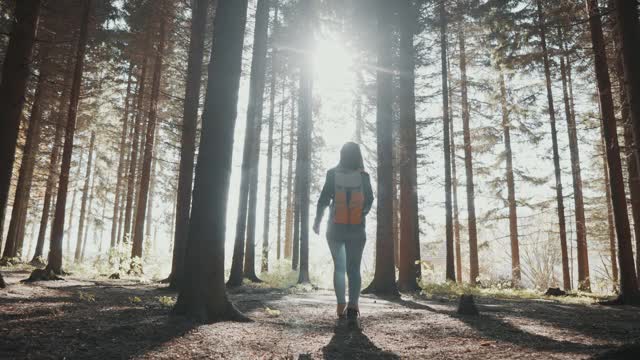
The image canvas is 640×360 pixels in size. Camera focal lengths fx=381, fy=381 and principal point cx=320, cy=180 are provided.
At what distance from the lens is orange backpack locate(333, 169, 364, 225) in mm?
5164

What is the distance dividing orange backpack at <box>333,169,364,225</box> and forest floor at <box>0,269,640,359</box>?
4.76 ft

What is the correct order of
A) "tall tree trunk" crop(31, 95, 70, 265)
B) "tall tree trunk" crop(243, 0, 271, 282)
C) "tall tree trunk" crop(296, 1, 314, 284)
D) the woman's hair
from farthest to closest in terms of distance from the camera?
"tall tree trunk" crop(31, 95, 70, 265) → "tall tree trunk" crop(296, 1, 314, 284) → "tall tree trunk" crop(243, 0, 271, 282) → the woman's hair

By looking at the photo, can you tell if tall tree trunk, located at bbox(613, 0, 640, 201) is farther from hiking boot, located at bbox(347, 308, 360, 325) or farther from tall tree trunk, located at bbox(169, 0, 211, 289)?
tall tree trunk, located at bbox(169, 0, 211, 289)

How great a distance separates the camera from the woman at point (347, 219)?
5141 mm

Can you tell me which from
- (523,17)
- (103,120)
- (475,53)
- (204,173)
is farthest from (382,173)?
(103,120)

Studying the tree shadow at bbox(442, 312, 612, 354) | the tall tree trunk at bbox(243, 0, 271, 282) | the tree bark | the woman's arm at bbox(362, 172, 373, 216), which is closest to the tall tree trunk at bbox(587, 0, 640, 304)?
the tree shadow at bbox(442, 312, 612, 354)

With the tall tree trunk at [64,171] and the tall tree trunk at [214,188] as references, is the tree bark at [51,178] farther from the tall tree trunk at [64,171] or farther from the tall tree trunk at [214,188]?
the tall tree trunk at [214,188]

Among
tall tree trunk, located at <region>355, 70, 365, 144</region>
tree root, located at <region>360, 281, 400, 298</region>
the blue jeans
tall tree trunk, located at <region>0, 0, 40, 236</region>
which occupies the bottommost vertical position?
tree root, located at <region>360, 281, 400, 298</region>

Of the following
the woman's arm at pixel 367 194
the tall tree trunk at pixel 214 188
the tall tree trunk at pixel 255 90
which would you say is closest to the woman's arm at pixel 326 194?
the woman's arm at pixel 367 194

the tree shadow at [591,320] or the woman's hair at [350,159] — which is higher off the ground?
the woman's hair at [350,159]

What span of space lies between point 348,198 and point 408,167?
7.65 m

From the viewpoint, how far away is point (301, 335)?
4.69 meters

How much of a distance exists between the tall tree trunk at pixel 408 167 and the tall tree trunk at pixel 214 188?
758 centimetres

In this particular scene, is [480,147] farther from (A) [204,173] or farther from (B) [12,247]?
(B) [12,247]
